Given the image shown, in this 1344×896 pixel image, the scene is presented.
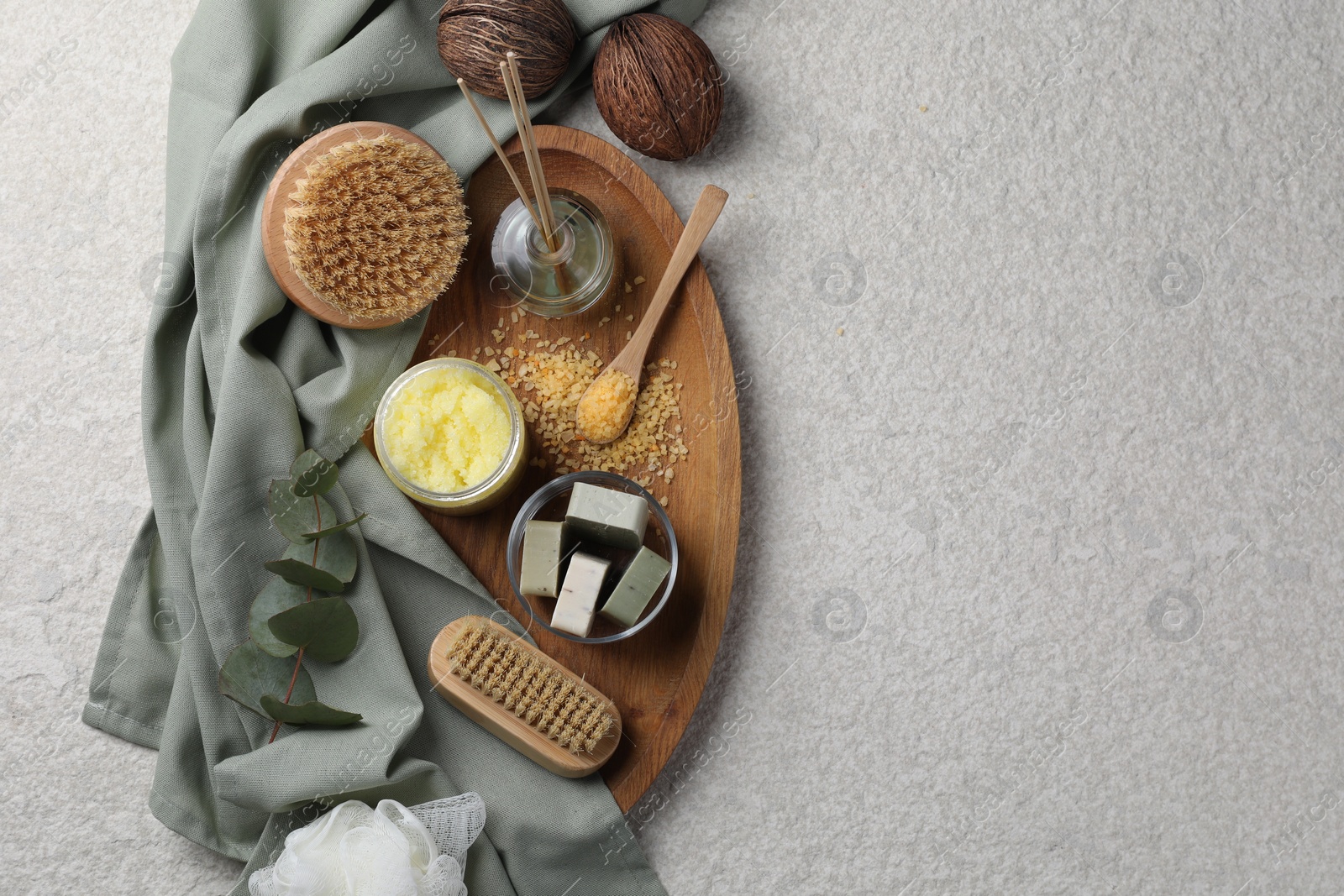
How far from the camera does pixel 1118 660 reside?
95cm

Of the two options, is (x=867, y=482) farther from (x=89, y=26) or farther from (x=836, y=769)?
(x=89, y=26)

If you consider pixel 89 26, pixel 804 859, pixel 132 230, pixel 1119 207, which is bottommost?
pixel 804 859

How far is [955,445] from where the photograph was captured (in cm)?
95

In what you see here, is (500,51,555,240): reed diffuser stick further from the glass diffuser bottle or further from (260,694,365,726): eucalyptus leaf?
(260,694,365,726): eucalyptus leaf

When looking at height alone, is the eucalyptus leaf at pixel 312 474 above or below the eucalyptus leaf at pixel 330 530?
above

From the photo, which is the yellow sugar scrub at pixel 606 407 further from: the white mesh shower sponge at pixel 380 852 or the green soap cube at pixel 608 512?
the white mesh shower sponge at pixel 380 852

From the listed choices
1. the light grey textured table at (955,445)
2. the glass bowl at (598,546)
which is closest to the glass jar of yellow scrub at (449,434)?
the glass bowl at (598,546)

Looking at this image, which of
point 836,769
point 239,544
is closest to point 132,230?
point 239,544

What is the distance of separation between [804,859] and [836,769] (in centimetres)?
9

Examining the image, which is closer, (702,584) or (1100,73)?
(702,584)

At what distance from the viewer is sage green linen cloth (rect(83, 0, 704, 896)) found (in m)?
0.82

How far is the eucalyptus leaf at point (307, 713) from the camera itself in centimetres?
78

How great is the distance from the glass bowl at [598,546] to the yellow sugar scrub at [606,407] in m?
0.04

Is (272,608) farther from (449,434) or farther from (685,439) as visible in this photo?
(685,439)
